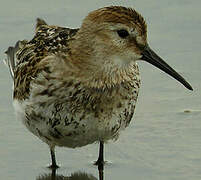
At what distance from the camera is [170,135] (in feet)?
29.5

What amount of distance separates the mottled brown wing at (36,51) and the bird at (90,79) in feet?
0.05

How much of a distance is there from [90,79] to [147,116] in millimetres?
1640

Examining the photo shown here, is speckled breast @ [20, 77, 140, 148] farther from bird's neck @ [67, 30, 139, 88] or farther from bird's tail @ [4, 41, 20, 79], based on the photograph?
bird's tail @ [4, 41, 20, 79]

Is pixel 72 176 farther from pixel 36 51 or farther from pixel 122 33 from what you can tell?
pixel 122 33

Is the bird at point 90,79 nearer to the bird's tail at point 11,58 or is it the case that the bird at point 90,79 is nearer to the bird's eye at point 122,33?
the bird's eye at point 122,33

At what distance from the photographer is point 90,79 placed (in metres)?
7.95

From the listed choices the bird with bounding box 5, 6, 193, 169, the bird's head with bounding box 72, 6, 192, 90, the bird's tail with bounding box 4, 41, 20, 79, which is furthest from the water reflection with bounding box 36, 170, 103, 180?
the bird's tail with bounding box 4, 41, 20, 79

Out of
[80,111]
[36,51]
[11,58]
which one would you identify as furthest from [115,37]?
[11,58]

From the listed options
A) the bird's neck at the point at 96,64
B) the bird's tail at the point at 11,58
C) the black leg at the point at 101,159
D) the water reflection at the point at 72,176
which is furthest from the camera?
the bird's tail at the point at 11,58

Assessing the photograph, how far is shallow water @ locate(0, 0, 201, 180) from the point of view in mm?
8445

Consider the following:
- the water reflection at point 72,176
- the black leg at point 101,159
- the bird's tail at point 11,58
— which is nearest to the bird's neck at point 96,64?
the black leg at point 101,159

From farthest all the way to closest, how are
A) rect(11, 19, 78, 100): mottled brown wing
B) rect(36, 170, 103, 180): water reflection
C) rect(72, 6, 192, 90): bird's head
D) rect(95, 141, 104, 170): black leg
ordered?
rect(95, 141, 104, 170): black leg → rect(36, 170, 103, 180): water reflection → rect(11, 19, 78, 100): mottled brown wing → rect(72, 6, 192, 90): bird's head

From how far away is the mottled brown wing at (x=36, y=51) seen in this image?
8.21 meters

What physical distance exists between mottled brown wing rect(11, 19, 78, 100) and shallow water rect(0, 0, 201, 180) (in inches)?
28.3
